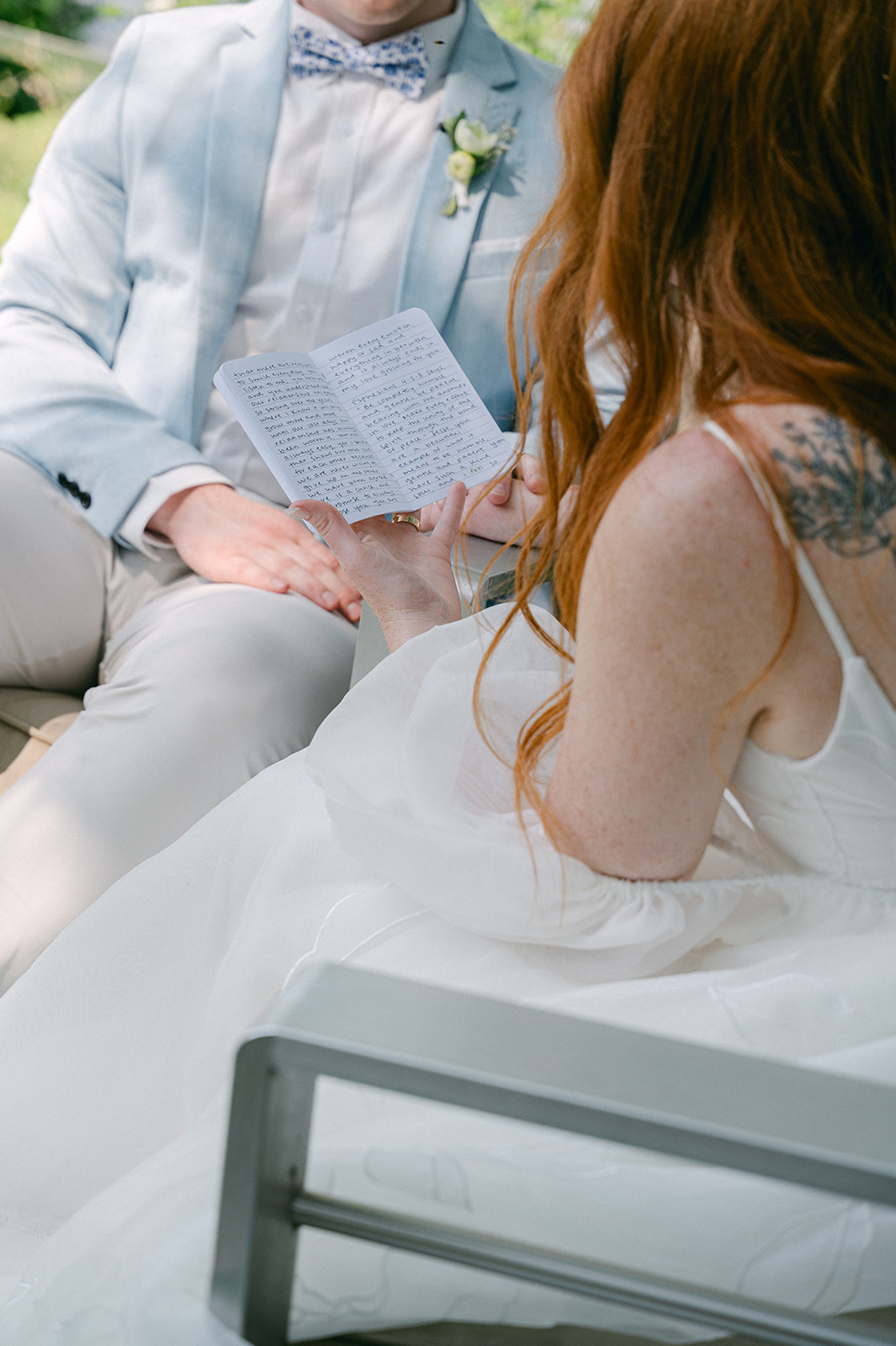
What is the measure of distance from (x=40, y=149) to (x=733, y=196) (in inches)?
138

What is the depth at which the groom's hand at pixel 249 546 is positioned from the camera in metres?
1.63

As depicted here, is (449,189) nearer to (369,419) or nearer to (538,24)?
(369,419)

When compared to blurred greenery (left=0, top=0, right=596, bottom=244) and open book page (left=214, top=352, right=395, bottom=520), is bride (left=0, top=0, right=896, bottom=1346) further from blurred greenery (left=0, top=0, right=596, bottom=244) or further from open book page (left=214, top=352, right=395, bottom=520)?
blurred greenery (left=0, top=0, right=596, bottom=244)

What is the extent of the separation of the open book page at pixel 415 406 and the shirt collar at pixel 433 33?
0.71 meters

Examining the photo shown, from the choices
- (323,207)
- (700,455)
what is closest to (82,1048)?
(700,455)

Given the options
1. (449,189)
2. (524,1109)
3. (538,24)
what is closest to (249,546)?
(449,189)

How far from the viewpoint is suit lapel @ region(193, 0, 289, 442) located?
1.82 meters

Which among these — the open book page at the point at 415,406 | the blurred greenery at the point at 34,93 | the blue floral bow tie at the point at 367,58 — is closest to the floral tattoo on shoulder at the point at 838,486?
the open book page at the point at 415,406

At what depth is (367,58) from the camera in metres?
1.85

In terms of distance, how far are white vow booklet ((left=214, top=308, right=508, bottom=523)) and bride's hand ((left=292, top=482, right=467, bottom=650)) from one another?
1.3 inches

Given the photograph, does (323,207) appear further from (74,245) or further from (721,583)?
(721,583)

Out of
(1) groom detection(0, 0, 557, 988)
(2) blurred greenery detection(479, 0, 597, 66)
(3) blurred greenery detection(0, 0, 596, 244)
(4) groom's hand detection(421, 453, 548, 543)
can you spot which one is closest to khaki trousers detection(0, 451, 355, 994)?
(1) groom detection(0, 0, 557, 988)

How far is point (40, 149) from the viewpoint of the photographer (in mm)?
3590

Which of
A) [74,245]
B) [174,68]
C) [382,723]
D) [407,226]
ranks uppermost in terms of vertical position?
[174,68]
